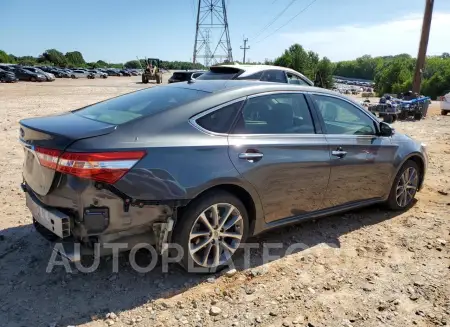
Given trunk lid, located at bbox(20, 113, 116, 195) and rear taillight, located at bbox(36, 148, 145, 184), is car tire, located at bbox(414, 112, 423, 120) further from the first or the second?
rear taillight, located at bbox(36, 148, 145, 184)

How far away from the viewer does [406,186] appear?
5078 millimetres

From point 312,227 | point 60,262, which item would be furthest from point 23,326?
point 312,227

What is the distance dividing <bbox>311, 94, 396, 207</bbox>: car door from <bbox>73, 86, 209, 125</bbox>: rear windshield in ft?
4.57

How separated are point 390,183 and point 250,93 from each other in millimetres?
2289

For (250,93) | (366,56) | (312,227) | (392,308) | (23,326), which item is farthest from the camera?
(366,56)

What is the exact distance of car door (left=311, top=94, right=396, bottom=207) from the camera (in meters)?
4.09

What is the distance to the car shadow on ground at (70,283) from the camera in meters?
2.87

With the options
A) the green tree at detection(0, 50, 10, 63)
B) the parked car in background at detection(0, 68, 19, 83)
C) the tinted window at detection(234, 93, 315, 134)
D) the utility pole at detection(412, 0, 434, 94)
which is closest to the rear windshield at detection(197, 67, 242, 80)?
the tinted window at detection(234, 93, 315, 134)

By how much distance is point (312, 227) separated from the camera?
4.52 m

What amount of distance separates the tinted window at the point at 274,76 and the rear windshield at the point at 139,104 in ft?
22.3

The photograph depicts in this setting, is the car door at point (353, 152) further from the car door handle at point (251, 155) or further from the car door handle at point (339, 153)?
the car door handle at point (251, 155)

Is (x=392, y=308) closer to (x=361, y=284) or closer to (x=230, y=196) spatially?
(x=361, y=284)

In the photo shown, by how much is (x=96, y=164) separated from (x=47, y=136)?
512 mm

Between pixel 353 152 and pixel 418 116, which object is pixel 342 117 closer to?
pixel 353 152
